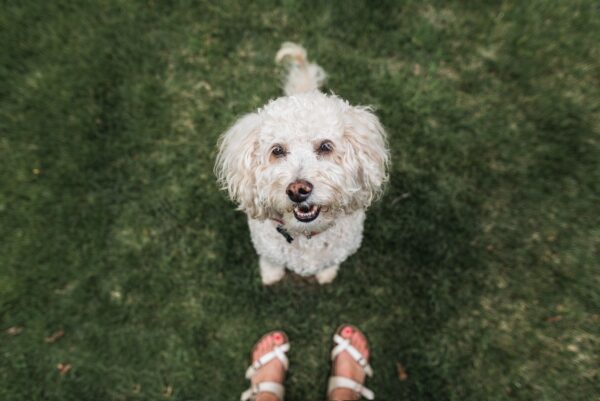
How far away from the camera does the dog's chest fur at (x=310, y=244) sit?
2.55 meters

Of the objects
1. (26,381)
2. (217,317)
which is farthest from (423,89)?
(26,381)

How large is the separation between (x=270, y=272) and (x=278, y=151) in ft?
4.06

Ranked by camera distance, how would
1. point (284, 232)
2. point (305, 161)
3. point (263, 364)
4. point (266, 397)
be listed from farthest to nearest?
point (263, 364), point (266, 397), point (284, 232), point (305, 161)

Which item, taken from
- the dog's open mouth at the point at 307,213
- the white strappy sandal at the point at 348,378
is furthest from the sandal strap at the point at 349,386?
the dog's open mouth at the point at 307,213

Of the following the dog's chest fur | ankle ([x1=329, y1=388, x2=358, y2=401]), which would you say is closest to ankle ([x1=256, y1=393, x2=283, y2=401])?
ankle ([x1=329, y1=388, x2=358, y2=401])

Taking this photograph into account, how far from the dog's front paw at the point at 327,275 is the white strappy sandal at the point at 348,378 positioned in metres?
0.43

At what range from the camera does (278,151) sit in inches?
85.6

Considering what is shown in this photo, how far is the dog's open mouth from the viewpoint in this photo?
205 cm

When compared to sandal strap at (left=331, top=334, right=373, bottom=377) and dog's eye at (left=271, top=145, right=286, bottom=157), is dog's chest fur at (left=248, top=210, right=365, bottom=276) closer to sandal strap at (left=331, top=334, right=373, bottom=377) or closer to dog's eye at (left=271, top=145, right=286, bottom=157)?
dog's eye at (left=271, top=145, right=286, bottom=157)

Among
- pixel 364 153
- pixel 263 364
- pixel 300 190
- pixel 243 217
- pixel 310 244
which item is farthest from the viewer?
pixel 243 217

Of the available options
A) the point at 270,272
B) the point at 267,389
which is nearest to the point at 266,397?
the point at 267,389

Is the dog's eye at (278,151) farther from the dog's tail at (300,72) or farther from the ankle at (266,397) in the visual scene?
the ankle at (266,397)

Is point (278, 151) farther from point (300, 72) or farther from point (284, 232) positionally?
point (300, 72)

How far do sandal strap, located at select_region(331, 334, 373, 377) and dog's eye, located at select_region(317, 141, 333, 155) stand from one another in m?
1.65
